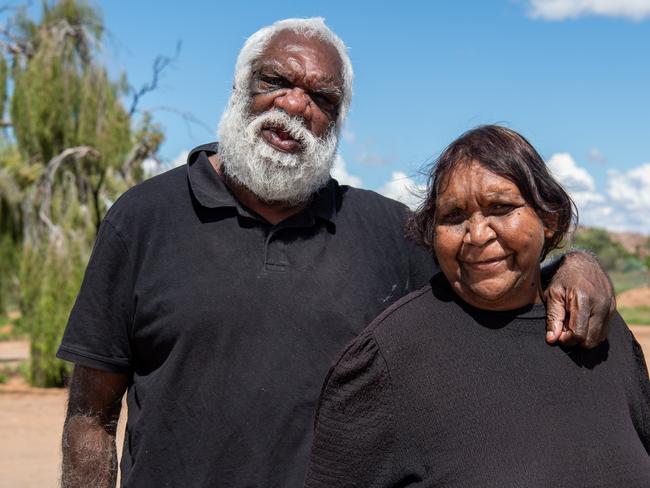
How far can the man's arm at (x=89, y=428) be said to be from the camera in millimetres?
2609

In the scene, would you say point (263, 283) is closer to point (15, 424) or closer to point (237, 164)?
point (237, 164)

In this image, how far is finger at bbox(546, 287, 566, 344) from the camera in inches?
83.2

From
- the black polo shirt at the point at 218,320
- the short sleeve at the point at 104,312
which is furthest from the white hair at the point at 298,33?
the short sleeve at the point at 104,312

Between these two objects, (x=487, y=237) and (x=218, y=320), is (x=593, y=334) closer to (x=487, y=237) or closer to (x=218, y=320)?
(x=487, y=237)

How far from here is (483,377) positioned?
2041 mm

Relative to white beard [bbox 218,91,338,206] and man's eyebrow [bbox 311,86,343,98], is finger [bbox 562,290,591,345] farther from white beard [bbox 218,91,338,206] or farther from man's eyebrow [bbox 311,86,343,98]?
man's eyebrow [bbox 311,86,343,98]

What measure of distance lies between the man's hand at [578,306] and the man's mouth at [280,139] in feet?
2.95

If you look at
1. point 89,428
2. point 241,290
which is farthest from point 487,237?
point 89,428

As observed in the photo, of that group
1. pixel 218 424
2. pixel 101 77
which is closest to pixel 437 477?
pixel 218 424

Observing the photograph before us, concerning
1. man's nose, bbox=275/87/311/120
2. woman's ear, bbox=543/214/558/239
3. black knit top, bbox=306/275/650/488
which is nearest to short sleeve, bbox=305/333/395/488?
black knit top, bbox=306/275/650/488

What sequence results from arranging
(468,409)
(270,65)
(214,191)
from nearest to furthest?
(468,409), (214,191), (270,65)

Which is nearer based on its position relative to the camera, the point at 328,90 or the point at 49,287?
the point at 328,90

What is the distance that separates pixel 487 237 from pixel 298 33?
3.50ft

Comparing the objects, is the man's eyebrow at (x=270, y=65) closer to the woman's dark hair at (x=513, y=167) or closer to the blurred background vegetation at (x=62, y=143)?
the woman's dark hair at (x=513, y=167)
